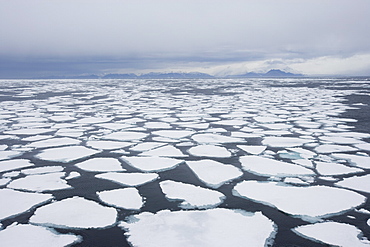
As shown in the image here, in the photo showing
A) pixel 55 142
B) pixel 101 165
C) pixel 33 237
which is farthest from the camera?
pixel 55 142

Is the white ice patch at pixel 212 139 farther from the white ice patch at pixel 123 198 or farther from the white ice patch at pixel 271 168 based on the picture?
the white ice patch at pixel 123 198

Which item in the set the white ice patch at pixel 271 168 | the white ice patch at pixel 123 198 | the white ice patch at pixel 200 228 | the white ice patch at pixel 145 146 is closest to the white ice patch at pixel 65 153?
the white ice patch at pixel 145 146

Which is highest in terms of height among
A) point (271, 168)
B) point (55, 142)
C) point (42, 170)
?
point (271, 168)

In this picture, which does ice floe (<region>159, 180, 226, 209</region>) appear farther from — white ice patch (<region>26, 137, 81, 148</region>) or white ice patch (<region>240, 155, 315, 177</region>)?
white ice patch (<region>26, 137, 81, 148</region>)

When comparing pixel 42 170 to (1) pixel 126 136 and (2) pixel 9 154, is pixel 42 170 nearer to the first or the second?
(2) pixel 9 154

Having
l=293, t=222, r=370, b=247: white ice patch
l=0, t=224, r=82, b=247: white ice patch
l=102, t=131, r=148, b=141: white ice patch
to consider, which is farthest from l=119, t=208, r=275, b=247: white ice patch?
l=102, t=131, r=148, b=141: white ice patch

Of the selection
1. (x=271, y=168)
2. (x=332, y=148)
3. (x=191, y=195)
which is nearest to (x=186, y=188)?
(x=191, y=195)
